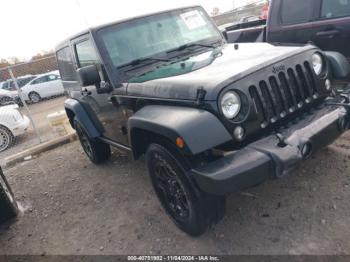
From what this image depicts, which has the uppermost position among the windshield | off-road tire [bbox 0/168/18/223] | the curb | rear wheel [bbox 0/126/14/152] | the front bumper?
the windshield

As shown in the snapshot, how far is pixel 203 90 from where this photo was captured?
7.88 feet

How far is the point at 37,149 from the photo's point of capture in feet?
21.9

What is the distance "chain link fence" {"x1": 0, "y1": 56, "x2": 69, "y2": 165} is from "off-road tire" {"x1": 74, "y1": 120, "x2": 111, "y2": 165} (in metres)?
2.33

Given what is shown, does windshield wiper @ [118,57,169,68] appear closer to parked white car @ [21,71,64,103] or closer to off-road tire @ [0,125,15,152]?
off-road tire @ [0,125,15,152]

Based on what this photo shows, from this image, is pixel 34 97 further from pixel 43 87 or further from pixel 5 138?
pixel 5 138

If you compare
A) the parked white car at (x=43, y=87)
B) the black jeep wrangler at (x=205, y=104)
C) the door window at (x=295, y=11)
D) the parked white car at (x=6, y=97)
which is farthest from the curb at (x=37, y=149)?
the parked white car at (x=6, y=97)

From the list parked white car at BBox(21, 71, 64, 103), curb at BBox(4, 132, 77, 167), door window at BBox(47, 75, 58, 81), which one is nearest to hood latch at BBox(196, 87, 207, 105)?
curb at BBox(4, 132, 77, 167)

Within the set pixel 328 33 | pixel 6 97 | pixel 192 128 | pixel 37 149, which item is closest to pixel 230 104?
pixel 192 128

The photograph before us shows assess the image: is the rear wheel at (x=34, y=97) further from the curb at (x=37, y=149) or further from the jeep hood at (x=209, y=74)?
the jeep hood at (x=209, y=74)

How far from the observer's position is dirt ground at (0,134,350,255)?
2725 mm

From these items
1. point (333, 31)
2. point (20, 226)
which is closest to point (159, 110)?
point (20, 226)

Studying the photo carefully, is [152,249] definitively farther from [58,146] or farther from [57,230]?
[58,146]

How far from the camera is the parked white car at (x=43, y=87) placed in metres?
17.0

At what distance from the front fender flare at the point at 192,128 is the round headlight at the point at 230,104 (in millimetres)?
114
